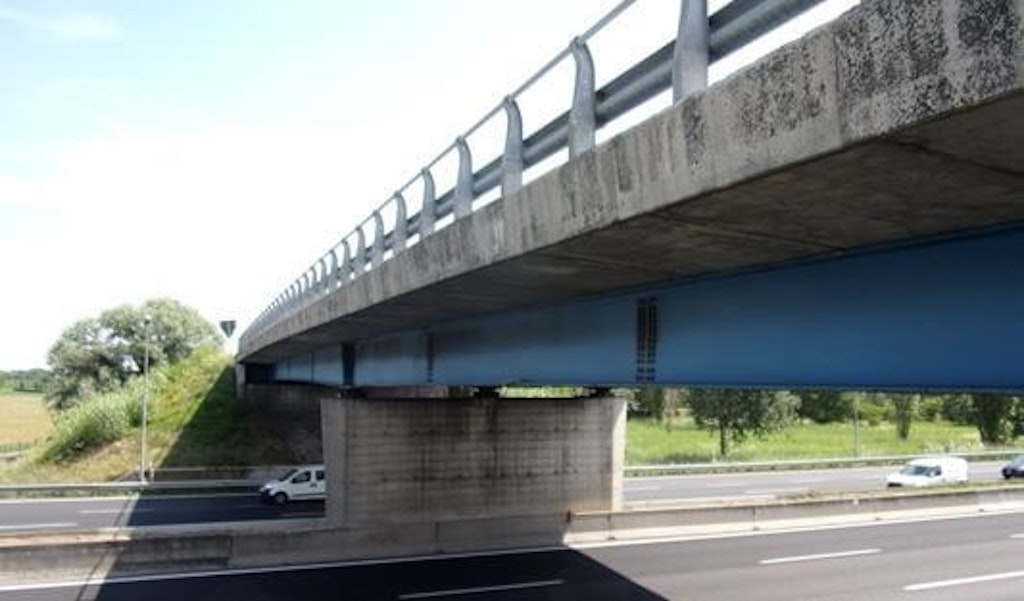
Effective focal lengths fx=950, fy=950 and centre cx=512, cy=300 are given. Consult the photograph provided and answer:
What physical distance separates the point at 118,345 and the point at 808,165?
102399 millimetres

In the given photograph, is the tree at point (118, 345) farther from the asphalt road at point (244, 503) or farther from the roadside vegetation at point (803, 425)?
the asphalt road at point (244, 503)

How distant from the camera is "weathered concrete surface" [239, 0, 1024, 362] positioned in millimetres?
4023

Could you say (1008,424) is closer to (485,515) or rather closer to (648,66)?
(485,515)

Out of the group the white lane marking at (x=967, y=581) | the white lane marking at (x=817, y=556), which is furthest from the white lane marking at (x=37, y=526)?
the white lane marking at (x=967, y=581)

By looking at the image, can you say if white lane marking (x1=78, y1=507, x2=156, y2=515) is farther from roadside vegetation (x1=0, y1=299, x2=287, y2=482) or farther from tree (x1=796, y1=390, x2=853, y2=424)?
tree (x1=796, y1=390, x2=853, y2=424)

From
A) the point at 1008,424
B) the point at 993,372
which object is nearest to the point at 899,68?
the point at 993,372

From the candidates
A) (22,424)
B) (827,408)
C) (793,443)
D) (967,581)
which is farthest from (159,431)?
(22,424)

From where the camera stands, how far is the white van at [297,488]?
35.1 metres

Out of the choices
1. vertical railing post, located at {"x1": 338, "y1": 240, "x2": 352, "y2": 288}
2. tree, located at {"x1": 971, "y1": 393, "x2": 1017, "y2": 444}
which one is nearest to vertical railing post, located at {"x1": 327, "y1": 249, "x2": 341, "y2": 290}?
vertical railing post, located at {"x1": 338, "y1": 240, "x2": 352, "y2": 288}

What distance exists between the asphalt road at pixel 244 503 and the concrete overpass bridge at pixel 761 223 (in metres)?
15.0

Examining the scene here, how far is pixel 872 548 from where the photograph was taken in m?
22.3

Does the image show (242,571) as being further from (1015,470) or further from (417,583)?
(1015,470)

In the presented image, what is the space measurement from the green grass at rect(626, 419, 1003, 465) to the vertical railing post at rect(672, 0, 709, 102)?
4204 centimetres

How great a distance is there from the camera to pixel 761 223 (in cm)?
671
